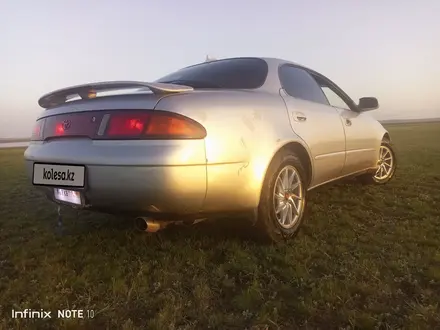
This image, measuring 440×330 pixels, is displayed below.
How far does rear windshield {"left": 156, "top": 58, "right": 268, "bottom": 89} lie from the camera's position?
297 cm

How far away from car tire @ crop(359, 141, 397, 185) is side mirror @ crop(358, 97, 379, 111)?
0.81 metres

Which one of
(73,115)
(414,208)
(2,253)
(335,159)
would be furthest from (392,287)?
(2,253)

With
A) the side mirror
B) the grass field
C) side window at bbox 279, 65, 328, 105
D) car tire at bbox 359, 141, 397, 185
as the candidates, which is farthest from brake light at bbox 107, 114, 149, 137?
car tire at bbox 359, 141, 397, 185

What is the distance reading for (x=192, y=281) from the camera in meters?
2.24

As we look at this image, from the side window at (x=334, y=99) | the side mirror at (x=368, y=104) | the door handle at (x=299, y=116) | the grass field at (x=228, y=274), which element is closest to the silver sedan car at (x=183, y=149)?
the door handle at (x=299, y=116)

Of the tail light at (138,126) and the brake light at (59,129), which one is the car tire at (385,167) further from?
the brake light at (59,129)

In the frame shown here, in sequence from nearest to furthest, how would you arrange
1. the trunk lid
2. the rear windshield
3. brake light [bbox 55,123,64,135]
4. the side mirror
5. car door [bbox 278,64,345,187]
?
the trunk lid → brake light [bbox 55,123,64,135] → the rear windshield → car door [bbox 278,64,345,187] → the side mirror

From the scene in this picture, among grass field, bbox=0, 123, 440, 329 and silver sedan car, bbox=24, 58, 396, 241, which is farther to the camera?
silver sedan car, bbox=24, 58, 396, 241

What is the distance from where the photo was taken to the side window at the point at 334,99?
155 inches

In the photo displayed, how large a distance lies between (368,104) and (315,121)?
60.9 inches

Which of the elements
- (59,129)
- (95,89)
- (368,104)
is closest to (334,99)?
(368,104)

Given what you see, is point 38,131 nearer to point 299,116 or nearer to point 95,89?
point 95,89

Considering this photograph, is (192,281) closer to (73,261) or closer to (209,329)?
(209,329)

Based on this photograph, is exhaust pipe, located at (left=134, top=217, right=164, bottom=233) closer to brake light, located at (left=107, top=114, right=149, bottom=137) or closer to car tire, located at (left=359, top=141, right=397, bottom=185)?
brake light, located at (left=107, top=114, right=149, bottom=137)
